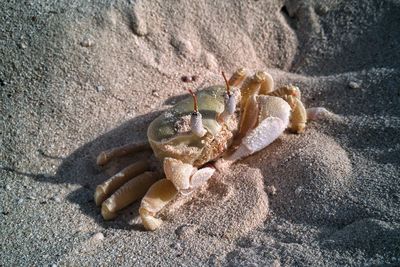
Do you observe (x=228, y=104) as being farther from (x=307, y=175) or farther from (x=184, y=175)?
(x=307, y=175)

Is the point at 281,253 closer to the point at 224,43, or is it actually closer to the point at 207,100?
the point at 207,100

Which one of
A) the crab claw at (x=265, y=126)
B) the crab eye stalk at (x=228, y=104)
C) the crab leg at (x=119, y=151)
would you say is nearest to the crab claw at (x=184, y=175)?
Result: the crab claw at (x=265, y=126)

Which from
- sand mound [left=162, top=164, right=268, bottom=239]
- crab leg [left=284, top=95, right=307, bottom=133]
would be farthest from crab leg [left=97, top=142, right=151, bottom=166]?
crab leg [left=284, top=95, right=307, bottom=133]

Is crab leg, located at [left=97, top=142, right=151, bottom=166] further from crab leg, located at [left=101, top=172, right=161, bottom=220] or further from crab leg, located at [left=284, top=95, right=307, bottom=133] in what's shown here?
crab leg, located at [left=284, top=95, right=307, bottom=133]

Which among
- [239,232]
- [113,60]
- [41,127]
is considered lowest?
[41,127]

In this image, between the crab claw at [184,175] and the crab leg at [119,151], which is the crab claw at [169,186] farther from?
the crab leg at [119,151]

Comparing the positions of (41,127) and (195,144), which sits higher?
(195,144)

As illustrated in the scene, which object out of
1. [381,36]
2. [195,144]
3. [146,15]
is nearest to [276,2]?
[381,36]

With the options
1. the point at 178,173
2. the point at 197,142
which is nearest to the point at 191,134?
the point at 197,142
